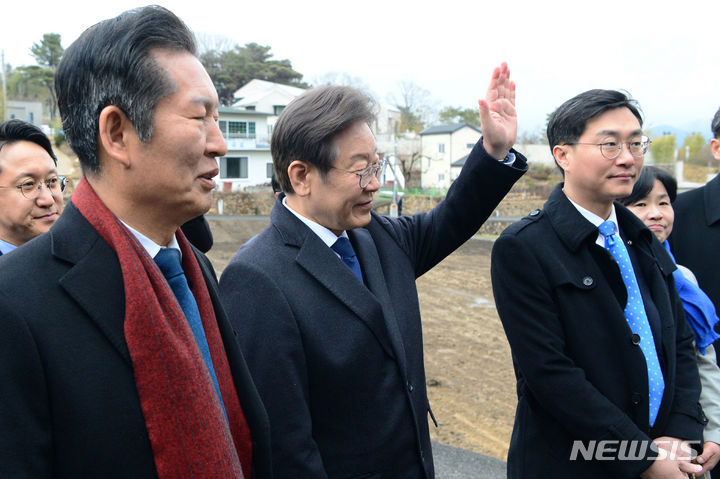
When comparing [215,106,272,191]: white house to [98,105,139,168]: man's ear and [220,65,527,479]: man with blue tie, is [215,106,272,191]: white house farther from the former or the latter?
[98,105,139,168]: man's ear

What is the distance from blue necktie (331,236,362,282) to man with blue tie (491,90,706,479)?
0.71 metres

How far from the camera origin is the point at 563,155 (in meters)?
2.79

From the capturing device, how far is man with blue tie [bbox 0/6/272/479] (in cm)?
120

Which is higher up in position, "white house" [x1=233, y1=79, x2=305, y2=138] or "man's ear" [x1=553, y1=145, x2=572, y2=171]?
"white house" [x1=233, y1=79, x2=305, y2=138]

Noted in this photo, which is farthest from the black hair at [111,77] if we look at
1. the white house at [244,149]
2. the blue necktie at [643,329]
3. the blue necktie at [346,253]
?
the white house at [244,149]

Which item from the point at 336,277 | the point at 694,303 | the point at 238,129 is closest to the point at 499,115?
the point at 336,277

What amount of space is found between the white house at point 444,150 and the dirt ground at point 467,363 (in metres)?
32.2

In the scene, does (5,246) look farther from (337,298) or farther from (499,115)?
(499,115)

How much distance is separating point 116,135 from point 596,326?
78.8 inches

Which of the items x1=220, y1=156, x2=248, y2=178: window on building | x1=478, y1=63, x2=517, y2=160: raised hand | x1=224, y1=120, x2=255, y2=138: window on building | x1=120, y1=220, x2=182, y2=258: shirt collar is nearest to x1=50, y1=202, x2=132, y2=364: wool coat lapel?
x1=120, y1=220, x2=182, y2=258: shirt collar

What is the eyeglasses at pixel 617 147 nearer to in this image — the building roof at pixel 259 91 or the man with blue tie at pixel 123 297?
the man with blue tie at pixel 123 297

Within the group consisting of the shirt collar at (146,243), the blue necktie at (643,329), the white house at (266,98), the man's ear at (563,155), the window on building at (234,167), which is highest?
the white house at (266,98)

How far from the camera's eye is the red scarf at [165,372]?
1.26 meters

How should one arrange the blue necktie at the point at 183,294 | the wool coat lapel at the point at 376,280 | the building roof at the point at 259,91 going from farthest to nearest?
the building roof at the point at 259,91
the wool coat lapel at the point at 376,280
the blue necktie at the point at 183,294
